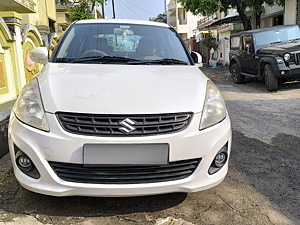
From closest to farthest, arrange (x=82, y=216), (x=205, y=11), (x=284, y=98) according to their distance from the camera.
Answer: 1. (x=82, y=216)
2. (x=284, y=98)
3. (x=205, y=11)

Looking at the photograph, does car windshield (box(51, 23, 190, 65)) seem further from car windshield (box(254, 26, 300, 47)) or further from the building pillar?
car windshield (box(254, 26, 300, 47))

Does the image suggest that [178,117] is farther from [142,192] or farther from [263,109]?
[263,109]

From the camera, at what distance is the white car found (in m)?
1.97

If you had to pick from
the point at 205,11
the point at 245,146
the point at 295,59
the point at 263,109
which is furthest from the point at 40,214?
the point at 205,11

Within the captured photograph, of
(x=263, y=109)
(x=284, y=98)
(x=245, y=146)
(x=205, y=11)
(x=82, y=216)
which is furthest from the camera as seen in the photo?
(x=205, y=11)

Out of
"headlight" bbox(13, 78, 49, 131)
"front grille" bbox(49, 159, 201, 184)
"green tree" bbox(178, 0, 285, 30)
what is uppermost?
"green tree" bbox(178, 0, 285, 30)

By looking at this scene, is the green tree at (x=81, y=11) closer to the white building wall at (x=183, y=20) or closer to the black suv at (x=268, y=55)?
the black suv at (x=268, y=55)

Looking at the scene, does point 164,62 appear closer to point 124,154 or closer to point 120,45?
point 120,45

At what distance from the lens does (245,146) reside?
3.77 meters

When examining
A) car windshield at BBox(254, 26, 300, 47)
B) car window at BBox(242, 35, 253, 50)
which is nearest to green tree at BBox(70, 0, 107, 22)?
car window at BBox(242, 35, 253, 50)

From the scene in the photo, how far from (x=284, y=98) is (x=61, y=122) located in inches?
248

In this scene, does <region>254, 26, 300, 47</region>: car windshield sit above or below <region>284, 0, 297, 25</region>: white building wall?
below

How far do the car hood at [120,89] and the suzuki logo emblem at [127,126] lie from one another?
0.06m

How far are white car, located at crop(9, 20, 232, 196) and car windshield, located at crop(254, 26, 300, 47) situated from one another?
697 centimetres
